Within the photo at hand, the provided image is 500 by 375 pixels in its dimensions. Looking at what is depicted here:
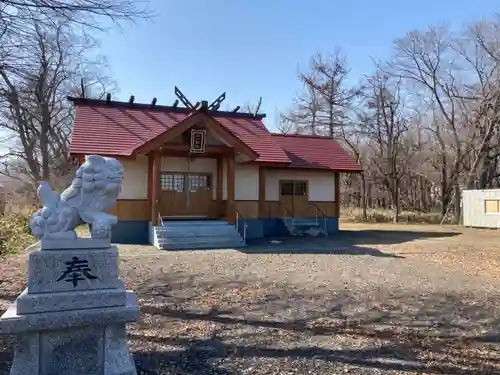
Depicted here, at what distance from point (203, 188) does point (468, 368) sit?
1288cm

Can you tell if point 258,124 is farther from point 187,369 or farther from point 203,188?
point 187,369

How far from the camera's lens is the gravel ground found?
4.34 m

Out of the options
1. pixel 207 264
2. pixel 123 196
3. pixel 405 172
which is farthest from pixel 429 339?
pixel 405 172

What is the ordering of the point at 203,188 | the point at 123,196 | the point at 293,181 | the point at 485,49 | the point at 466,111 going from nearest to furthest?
the point at 123,196 → the point at 203,188 → the point at 293,181 → the point at 485,49 → the point at 466,111

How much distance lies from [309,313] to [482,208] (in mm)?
19526

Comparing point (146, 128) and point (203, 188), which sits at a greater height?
A: point (146, 128)

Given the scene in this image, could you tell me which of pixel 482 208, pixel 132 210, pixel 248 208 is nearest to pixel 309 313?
pixel 132 210

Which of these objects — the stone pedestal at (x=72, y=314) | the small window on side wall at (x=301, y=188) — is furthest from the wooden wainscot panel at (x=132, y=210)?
the stone pedestal at (x=72, y=314)

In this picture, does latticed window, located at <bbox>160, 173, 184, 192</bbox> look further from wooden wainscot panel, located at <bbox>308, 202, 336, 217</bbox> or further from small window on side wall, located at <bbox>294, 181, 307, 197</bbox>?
wooden wainscot panel, located at <bbox>308, 202, 336, 217</bbox>

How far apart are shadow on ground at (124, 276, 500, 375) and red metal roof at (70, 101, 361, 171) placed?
8.88 metres

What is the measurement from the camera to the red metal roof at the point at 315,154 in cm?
1839

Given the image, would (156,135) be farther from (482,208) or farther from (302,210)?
(482,208)

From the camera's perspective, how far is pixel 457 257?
1193 centimetres

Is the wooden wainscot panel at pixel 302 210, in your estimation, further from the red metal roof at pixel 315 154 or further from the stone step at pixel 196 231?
the stone step at pixel 196 231
